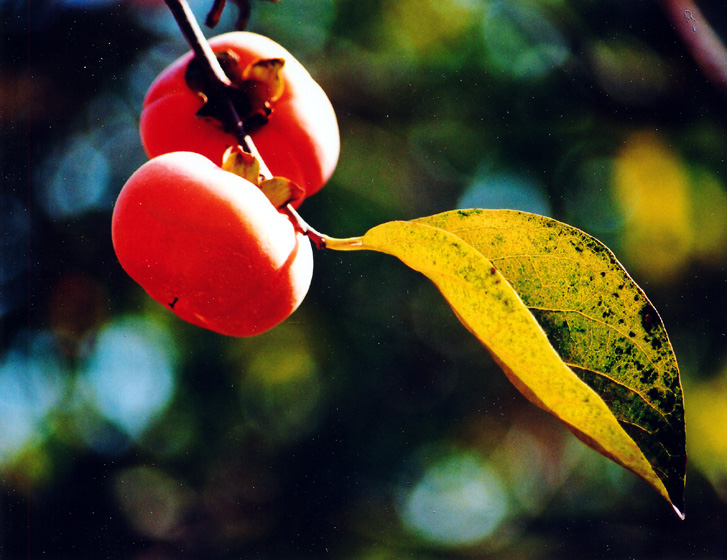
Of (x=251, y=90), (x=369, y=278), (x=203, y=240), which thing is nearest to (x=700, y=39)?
(x=251, y=90)

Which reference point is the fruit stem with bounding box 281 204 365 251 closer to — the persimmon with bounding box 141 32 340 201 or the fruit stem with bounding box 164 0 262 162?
the fruit stem with bounding box 164 0 262 162

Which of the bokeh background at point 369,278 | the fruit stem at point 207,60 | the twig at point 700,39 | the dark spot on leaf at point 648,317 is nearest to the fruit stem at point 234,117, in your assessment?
the fruit stem at point 207,60

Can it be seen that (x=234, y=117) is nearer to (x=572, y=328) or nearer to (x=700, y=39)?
(x=572, y=328)

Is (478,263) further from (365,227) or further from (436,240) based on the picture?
(365,227)

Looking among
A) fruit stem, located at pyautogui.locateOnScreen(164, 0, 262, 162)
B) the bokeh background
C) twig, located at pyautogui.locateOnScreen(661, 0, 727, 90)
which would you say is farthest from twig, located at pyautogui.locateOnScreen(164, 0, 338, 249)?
the bokeh background

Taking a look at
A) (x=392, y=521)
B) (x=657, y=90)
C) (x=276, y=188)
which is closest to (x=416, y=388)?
(x=392, y=521)

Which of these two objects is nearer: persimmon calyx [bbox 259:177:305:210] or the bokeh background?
persimmon calyx [bbox 259:177:305:210]

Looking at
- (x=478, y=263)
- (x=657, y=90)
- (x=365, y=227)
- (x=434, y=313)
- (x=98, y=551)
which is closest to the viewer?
(x=478, y=263)
